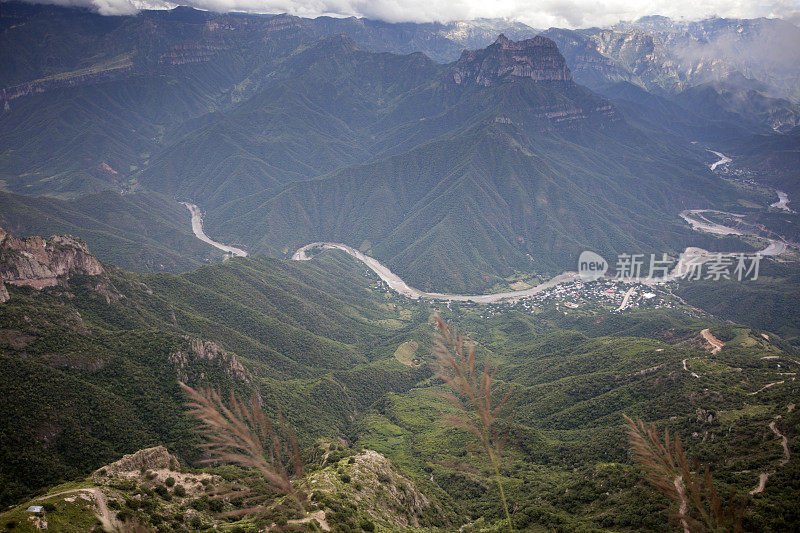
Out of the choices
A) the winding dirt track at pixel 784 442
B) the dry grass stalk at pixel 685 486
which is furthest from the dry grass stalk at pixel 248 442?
the winding dirt track at pixel 784 442

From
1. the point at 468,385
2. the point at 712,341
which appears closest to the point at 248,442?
the point at 468,385

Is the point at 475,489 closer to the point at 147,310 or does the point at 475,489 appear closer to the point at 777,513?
the point at 777,513

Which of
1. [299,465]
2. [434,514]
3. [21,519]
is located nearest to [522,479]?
[434,514]

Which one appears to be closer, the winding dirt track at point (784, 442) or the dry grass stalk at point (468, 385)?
the dry grass stalk at point (468, 385)

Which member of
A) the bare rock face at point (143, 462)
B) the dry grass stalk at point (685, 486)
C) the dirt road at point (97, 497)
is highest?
the dry grass stalk at point (685, 486)

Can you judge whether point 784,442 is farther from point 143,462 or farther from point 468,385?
point 143,462

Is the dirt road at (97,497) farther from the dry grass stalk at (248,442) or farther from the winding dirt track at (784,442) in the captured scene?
the winding dirt track at (784,442)
